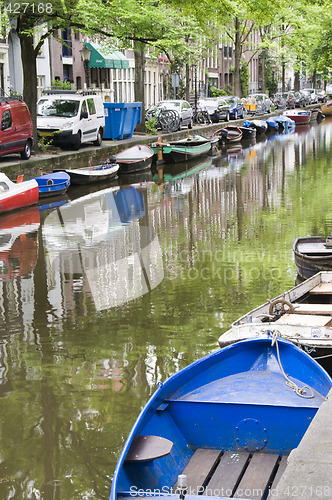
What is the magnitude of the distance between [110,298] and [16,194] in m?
8.67

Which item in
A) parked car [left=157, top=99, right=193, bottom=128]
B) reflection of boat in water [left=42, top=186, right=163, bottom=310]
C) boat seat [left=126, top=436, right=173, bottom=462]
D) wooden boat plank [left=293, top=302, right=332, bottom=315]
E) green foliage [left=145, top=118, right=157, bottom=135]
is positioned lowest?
reflection of boat in water [left=42, top=186, right=163, bottom=310]

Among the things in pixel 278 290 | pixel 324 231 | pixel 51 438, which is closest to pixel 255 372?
pixel 51 438

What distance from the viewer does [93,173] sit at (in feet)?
80.3

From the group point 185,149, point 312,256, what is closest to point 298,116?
point 185,149

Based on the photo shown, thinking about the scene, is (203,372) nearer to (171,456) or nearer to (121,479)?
(171,456)

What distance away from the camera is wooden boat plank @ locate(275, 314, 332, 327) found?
8321 mm

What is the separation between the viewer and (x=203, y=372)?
648cm

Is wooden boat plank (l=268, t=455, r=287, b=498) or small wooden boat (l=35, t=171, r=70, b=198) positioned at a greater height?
wooden boat plank (l=268, t=455, r=287, b=498)

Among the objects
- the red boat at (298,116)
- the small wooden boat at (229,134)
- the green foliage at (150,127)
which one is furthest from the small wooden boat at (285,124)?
the green foliage at (150,127)

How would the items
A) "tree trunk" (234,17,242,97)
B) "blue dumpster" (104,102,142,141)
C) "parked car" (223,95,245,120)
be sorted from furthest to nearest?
"tree trunk" (234,17,242,97) < "parked car" (223,95,245,120) < "blue dumpster" (104,102,142,141)

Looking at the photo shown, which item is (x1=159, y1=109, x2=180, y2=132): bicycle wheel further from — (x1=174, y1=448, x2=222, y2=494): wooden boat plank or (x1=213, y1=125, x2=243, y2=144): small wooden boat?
(x1=174, y1=448, x2=222, y2=494): wooden boat plank

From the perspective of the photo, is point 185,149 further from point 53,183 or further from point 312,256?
→ point 312,256

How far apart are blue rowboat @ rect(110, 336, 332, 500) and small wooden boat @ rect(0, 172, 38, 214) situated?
520 inches

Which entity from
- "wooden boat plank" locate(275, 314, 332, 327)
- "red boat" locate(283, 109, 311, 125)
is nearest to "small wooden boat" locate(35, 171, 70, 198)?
"wooden boat plank" locate(275, 314, 332, 327)
